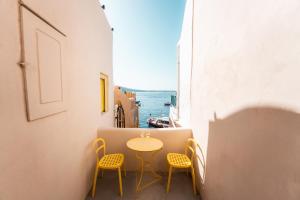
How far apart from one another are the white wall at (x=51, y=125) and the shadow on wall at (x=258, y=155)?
174 centimetres

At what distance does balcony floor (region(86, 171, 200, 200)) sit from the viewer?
2229mm

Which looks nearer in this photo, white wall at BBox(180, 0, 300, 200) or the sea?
white wall at BBox(180, 0, 300, 200)

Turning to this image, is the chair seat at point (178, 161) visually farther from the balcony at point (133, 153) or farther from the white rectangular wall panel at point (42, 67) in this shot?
the white rectangular wall panel at point (42, 67)

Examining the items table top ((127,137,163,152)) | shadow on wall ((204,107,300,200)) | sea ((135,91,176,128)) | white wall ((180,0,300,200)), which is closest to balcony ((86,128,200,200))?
table top ((127,137,163,152))

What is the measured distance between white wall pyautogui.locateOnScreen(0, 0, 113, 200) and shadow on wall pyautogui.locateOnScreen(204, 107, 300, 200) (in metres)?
1.74

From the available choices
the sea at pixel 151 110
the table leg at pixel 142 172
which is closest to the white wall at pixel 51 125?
the table leg at pixel 142 172

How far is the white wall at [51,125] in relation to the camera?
0.91m

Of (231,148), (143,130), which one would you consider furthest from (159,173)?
(231,148)

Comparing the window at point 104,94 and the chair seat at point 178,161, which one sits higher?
the window at point 104,94

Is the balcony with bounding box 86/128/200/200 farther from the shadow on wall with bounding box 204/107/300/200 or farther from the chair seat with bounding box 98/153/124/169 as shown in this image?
the shadow on wall with bounding box 204/107/300/200

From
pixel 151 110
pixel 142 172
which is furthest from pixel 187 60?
pixel 151 110

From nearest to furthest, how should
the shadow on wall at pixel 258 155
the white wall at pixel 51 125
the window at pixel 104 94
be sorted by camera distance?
the shadow on wall at pixel 258 155 → the white wall at pixel 51 125 → the window at pixel 104 94

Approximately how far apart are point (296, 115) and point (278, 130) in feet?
0.51

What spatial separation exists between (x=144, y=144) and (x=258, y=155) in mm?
1713
